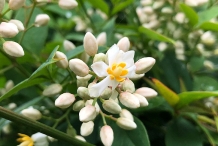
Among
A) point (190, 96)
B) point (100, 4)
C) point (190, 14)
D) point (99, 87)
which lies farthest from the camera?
point (100, 4)

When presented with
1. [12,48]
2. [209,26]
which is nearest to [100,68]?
[12,48]

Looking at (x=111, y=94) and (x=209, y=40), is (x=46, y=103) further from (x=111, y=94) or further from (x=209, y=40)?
(x=209, y=40)

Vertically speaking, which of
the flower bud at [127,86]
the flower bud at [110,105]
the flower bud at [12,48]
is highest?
the flower bud at [12,48]

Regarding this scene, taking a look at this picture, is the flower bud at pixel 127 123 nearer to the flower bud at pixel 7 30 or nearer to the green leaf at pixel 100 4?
the flower bud at pixel 7 30

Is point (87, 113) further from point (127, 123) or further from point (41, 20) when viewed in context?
point (41, 20)

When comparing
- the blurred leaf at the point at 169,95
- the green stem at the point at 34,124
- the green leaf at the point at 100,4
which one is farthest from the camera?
the green leaf at the point at 100,4

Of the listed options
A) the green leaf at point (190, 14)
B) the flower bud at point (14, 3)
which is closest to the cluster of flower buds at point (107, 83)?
the flower bud at point (14, 3)

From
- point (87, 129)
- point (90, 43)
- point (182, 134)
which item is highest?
point (90, 43)
